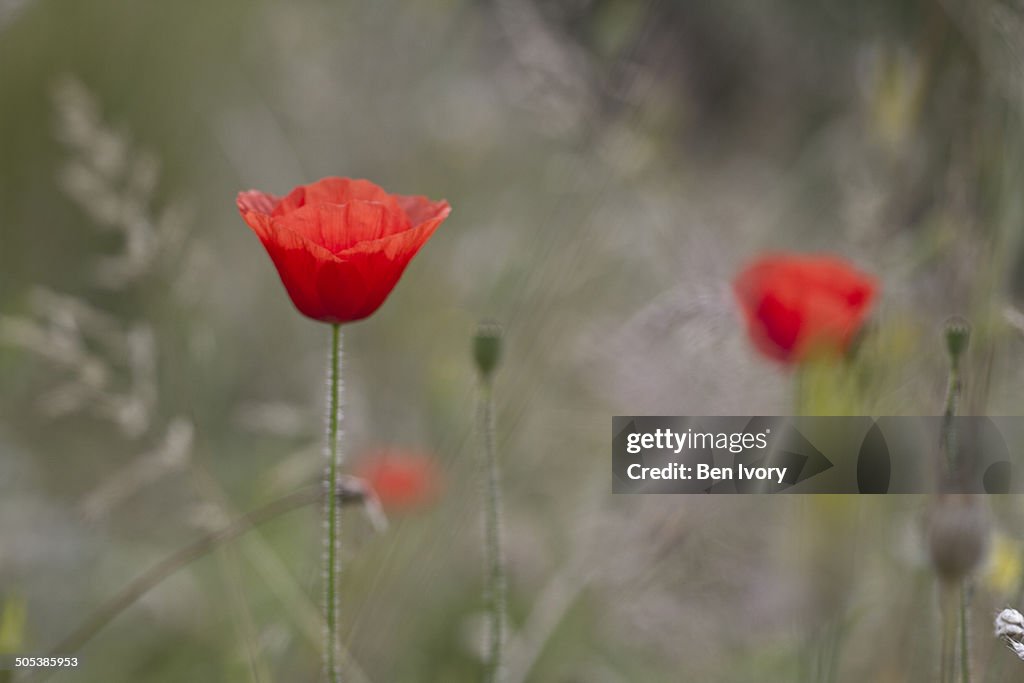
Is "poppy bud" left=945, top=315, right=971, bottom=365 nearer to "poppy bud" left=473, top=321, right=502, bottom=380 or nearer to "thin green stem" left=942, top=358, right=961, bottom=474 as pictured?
"thin green stem" left=942, top=358, right=961, bottom=474

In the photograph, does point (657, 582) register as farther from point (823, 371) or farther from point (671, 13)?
point (671, 13)

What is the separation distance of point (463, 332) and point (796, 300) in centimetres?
110

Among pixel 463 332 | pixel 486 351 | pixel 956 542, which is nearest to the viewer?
pixel 956 542

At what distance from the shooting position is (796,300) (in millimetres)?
1020

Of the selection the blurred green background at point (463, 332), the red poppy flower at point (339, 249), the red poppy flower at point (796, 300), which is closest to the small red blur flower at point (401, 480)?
the blurred green background at point (463, 332)

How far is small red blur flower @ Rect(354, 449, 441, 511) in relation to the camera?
1.39 metres

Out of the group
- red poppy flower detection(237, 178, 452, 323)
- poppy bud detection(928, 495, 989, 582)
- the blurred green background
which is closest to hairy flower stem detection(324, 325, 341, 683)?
red poppy flower detection(237, 178, 452, 323)

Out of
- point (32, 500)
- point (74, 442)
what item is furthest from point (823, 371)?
point (74, 442)

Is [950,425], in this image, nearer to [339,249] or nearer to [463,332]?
[339,249]

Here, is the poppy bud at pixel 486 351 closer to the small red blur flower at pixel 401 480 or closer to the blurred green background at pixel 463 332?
the blurred green background at pixel 463 332

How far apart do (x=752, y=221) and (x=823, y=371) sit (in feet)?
5.63

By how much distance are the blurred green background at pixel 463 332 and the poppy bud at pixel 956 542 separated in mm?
56

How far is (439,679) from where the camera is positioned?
4.77 ft

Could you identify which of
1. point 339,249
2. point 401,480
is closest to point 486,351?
point 339,249
